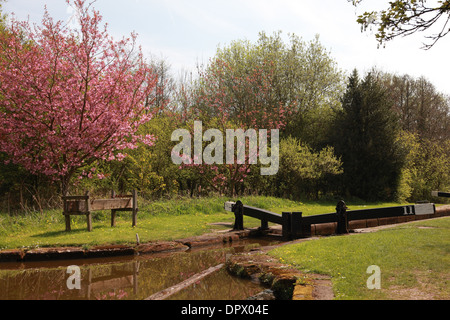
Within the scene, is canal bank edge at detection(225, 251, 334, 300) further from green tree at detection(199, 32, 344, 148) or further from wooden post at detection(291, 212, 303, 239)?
green tree at detection(199, 32, 344, 148)

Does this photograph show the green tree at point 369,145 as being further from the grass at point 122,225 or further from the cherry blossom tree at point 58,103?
the cherry blossom tree at point 58,103

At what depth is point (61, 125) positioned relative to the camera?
1356cm

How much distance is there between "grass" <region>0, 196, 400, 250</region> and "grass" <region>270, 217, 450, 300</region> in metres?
4.30

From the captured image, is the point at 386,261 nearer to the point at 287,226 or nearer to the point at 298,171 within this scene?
the point at 287,226

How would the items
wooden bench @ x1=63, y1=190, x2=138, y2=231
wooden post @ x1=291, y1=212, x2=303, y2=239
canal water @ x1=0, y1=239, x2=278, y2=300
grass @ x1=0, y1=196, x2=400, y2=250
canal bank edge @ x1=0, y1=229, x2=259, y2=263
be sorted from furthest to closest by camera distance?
wooden post @ x1=291, y1=212, x2=303, y2=239, wooden bench @ x1=63, y1=190, x2=138, y2=231, grass @ x1=0, y1=196, x2=400, y2=250, canal bank edge @ x1=0, y1=229, x2=259, y2=263, canal water @ x1=0, y1=239, x2=278, y2=300

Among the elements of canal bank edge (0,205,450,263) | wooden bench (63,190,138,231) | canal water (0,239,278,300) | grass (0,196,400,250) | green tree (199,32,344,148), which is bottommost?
canal water (0,239,278,300)

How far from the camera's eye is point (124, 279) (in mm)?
7164

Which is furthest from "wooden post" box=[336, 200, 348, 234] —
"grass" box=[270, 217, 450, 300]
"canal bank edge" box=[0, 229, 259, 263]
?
"canal bank edge" box=[0, 229, 259, 263]

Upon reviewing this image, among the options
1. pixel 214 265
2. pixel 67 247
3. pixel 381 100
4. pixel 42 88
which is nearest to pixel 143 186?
pixel 42 88

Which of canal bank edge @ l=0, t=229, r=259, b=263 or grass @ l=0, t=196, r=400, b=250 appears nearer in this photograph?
canal bank edge @ l=0, t=229, r=259, b=263

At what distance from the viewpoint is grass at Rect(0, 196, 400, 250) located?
388 inches

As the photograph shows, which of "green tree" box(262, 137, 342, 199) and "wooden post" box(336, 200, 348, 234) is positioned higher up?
"green tree" box(262, 137, 342, 199)

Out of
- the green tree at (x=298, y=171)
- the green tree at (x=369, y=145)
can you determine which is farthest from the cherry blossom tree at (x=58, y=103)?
the green tree at (x=369, y=145)
